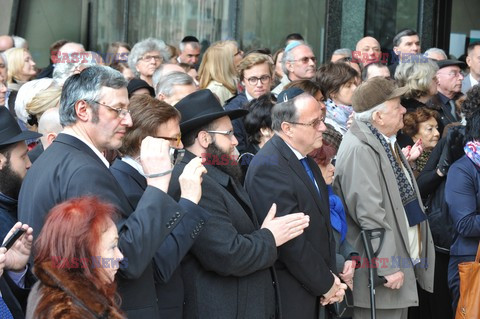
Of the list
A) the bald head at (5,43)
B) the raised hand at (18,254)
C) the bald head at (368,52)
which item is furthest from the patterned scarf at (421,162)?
the bald head at (5,43)

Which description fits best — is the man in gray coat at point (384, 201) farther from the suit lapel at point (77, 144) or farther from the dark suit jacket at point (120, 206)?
the suit lapel at point (77, 144)

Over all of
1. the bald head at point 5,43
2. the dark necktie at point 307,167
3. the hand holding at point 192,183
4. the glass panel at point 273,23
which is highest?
the glass panel at point 273,23

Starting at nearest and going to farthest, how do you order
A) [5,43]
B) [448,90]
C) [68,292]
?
[68,292] < [448,90] < [5,43]

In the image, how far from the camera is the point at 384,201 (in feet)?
19.6

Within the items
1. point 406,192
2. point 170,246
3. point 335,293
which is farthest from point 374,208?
point 170,246

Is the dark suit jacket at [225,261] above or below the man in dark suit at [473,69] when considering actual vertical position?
below

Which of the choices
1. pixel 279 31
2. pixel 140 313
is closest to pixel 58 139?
pixel 140 313

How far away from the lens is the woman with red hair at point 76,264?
10.7ft

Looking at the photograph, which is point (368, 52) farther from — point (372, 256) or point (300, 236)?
point (300, 236)

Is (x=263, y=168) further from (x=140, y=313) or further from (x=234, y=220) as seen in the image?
(x=140, y=313)

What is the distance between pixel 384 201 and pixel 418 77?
122 inches

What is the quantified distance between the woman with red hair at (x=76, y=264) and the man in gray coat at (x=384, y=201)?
2.80m

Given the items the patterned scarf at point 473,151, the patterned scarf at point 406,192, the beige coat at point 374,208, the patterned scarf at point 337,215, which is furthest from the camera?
the patterned scarf at point 473,151

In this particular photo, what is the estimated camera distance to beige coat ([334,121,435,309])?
5.83m
